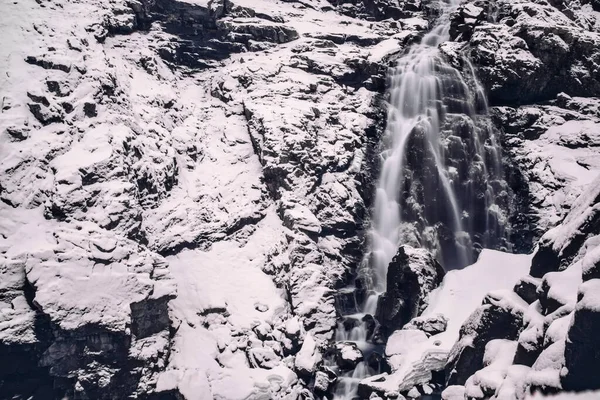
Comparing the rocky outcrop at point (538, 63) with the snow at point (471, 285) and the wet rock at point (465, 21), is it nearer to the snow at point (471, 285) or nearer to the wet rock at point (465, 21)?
the wet rock at point (465, 21)

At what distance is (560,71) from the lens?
3025cm

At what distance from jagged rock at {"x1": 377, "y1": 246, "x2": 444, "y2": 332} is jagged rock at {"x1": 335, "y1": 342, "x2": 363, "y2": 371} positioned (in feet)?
9.05

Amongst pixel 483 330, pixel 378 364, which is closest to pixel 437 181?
pixel 378 364

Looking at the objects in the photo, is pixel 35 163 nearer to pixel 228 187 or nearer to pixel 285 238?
pixel 228 187

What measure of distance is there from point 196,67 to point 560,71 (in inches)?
1205

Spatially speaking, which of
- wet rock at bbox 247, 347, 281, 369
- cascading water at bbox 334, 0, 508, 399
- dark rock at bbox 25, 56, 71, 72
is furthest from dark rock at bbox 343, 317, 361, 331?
dark rock at bbox 25, 56, 71, 72

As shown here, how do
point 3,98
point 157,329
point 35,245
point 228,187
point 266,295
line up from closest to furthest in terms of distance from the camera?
point 35,245, point 157,329, point 3,98, point 266,295, point 228,187

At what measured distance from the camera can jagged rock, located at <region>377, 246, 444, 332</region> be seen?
20547 millimetres

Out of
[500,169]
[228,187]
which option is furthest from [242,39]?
[500,169]

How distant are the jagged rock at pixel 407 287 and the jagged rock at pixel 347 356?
2760 millimetres

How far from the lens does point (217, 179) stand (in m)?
27.1

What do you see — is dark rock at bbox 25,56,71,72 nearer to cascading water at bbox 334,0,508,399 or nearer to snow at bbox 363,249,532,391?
cascading water at bbox 334,0,508,399

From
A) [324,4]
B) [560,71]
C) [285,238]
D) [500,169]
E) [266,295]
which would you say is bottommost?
[266,295]

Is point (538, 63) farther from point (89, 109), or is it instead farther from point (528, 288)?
point (89, 109)
